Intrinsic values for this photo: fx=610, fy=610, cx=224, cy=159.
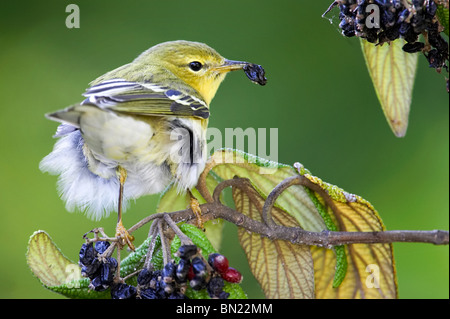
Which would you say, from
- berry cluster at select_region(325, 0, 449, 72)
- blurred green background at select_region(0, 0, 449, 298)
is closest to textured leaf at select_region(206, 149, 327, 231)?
berry cluster at select_region(325, 0, 449, 72)

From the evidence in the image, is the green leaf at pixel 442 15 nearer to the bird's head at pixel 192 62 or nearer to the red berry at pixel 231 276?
the red berry at pixel 231 276

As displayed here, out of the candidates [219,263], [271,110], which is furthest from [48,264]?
[271,110]

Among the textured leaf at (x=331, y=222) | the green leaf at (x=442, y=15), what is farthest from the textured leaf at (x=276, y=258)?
the green leaf at (x=442, y=15)

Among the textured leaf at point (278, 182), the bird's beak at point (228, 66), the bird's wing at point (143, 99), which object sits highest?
the bird's beak at point (228, 66)

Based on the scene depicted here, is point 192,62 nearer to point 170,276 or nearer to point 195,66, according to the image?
point 195,66

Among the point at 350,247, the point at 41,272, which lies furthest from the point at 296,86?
the point at 41,272

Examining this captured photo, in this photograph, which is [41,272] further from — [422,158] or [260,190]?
[422,158]
